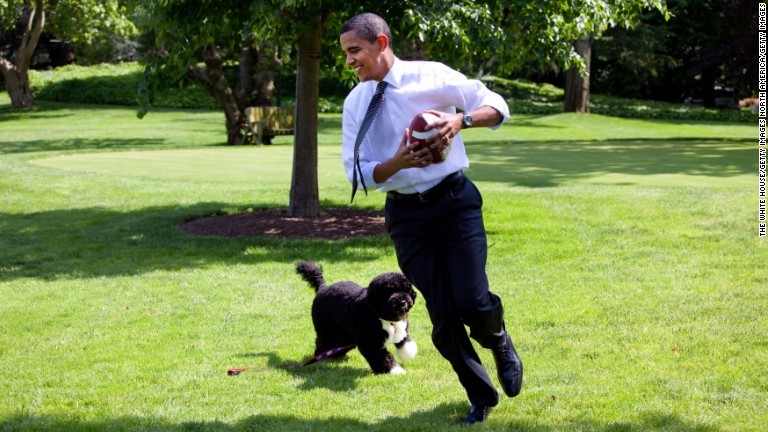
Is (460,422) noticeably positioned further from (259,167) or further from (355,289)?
(259,167)

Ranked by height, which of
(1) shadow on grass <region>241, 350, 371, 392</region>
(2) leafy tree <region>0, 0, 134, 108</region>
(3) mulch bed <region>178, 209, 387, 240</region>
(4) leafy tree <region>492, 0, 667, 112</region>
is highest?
(2) leafy tree <region>0, 0, 134, 108</region>

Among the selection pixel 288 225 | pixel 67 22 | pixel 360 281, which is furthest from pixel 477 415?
pixel 67 22

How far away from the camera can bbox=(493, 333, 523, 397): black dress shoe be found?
517cm

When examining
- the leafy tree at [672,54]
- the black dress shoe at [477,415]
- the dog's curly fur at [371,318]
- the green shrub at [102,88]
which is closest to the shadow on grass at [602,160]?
the dog's curly fur at [371,318]

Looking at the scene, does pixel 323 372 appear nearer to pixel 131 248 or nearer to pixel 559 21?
pixel 131 248

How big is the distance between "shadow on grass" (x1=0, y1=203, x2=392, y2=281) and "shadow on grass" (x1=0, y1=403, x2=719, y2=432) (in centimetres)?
497

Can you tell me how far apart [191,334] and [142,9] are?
5350mm

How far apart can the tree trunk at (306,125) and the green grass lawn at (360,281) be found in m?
1.53

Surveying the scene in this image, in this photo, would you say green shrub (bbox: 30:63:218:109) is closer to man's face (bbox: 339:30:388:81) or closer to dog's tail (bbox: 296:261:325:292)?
dog's tail (bbox: 296:261:325:292)

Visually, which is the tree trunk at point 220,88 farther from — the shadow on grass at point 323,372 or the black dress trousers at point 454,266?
the black dress trousers at point 454,266

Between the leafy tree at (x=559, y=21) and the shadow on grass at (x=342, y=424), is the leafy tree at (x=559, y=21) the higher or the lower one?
the higher one

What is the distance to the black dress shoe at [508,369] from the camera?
204 inches

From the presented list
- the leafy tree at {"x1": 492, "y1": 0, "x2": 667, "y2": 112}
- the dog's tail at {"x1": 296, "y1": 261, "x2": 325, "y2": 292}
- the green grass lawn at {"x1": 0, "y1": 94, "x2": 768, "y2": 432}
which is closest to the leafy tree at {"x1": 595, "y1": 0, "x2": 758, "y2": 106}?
the leafy tree at {"x1": 492, "y1": 0, "x2": 667, "y2": 112}

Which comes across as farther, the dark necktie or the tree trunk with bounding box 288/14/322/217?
the tree trunk with bounding box 288/14/322/217
